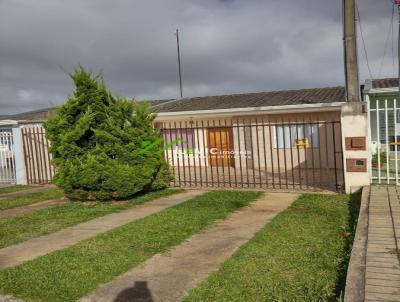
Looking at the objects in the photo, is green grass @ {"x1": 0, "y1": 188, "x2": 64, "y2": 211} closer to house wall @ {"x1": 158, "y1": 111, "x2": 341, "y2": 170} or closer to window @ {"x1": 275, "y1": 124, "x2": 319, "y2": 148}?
house wall @ {"x1": 158, "y1": 111, "x2": 341, "y2": 170}

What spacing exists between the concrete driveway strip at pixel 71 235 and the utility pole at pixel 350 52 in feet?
15.7

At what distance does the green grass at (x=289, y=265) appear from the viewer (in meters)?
3.69

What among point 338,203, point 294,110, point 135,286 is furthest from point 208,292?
point 294,110

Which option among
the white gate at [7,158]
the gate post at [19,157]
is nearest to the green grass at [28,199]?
the gate post at [19,157]

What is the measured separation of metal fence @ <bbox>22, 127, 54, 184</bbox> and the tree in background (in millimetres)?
4967

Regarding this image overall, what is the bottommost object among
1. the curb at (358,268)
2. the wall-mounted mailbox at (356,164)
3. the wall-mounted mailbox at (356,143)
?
the curb at (358,268)

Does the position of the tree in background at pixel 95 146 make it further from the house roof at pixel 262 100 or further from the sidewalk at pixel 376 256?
the house roof at pixel 262 100

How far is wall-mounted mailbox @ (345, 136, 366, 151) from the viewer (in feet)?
28.3

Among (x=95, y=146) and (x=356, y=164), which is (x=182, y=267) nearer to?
(x=95, y=146)

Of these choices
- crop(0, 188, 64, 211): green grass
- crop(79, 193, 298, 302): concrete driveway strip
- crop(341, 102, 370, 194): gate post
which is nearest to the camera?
crop(79, 193, 298, 302): concrete driveway strip

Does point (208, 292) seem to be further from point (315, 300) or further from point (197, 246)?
point (197, 246)

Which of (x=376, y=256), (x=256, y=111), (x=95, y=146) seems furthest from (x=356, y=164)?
(x=256, y=111)

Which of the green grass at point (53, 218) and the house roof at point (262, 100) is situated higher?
the house roof at point (262, 100)

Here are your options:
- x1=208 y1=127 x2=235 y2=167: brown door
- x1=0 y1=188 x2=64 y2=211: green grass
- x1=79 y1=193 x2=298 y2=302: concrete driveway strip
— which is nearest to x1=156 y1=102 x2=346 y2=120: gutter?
x1=208 y1=127 x2=235 y2=167: brown door
